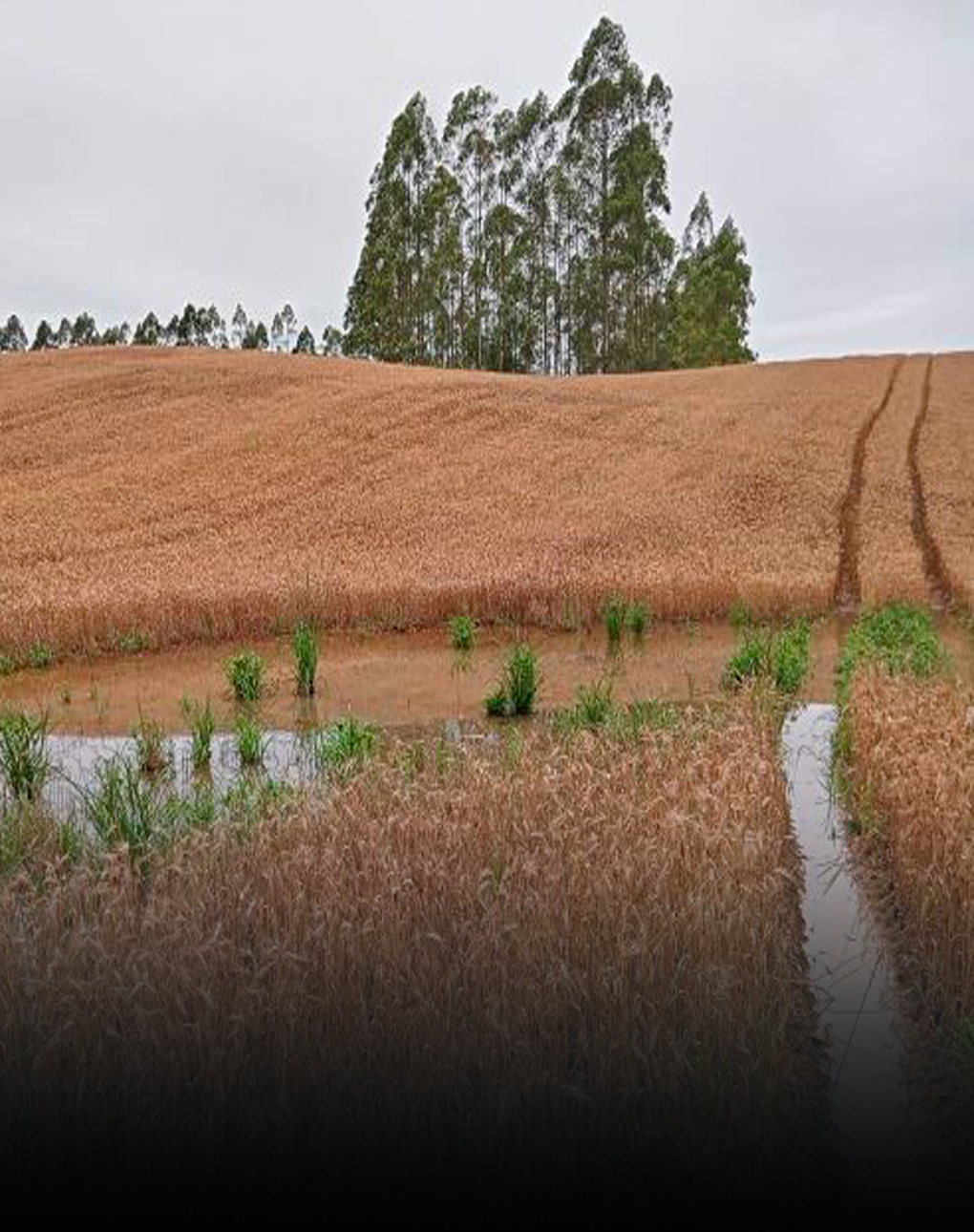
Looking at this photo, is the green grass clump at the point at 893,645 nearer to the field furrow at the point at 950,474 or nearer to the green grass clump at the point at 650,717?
the green grass clump at the point at 650,717

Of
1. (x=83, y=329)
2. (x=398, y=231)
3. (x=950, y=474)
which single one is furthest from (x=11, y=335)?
(x=950, y=474)

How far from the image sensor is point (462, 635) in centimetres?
1864

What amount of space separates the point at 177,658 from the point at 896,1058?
1436 cm

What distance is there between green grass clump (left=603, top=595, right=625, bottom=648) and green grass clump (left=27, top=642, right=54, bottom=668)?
811 centimetres

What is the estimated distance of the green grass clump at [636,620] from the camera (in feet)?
64.1

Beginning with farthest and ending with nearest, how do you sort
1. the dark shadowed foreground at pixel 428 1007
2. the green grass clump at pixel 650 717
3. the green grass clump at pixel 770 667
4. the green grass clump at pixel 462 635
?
the green grass clump at pixel 462 635
the green grass clump at pixel 770 667
the green grass clump at pixel 650 717
the dark shadowed foreground at pixel 428 1007

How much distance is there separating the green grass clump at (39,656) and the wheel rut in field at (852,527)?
12.5 m

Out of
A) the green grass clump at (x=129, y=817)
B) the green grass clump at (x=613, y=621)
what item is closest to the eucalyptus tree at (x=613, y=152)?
the green grass clump at (x=613, y=621)

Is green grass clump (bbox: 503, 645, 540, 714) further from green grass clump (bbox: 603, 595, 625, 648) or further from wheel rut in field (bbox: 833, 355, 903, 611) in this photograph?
wheel rut in field (bbox: 833, 355, 903, 611)

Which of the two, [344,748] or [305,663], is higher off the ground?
[305,663]

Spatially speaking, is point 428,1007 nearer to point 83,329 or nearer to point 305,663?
point 305,663

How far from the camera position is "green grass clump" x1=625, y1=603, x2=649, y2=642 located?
1955 cm

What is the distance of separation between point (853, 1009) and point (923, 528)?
22.6 m

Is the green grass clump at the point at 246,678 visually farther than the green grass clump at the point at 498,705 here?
Yes
